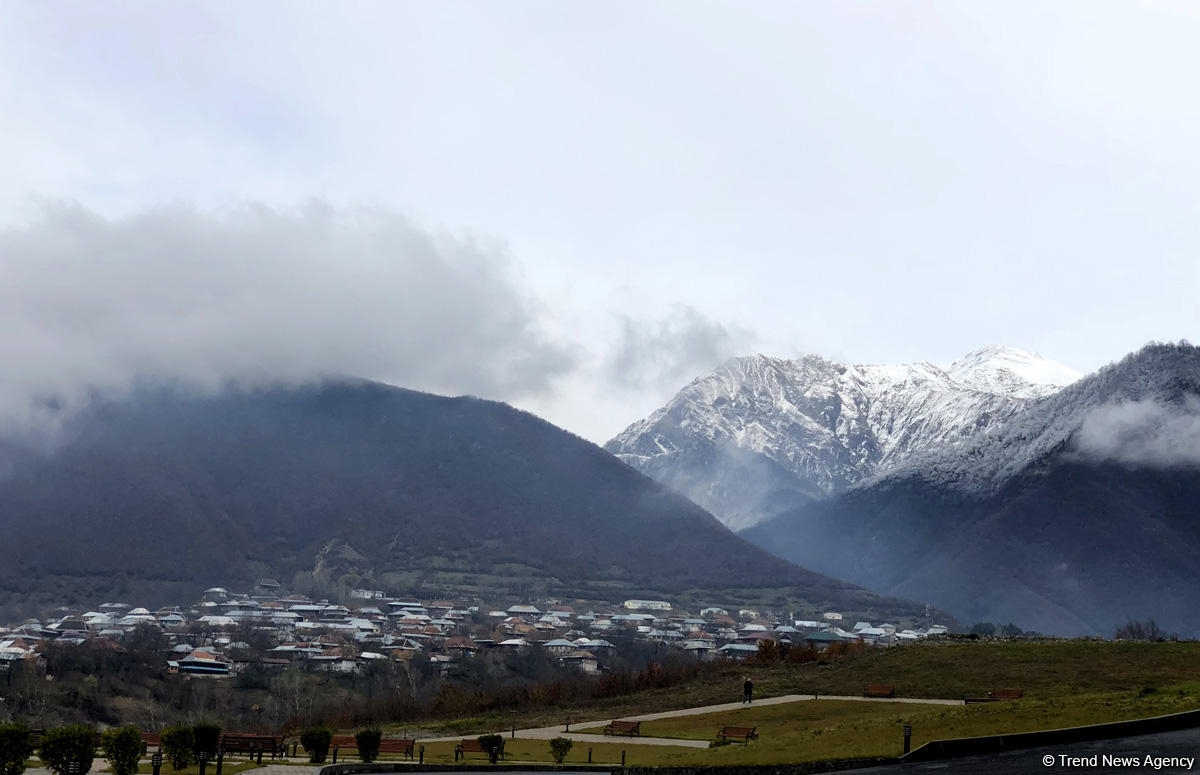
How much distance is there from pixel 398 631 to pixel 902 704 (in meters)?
114

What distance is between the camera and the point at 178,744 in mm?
34906

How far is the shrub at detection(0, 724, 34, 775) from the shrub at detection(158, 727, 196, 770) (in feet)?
12.7

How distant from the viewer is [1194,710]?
106 ft

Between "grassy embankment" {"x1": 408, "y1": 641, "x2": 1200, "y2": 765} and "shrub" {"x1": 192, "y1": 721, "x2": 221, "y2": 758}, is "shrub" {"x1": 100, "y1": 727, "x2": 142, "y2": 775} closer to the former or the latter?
"shrub" {"x1": 192, "y1": 721, "x2": 221, "y2": 758}

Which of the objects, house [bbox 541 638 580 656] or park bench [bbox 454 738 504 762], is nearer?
park bench [bbox 454 738 504 762]

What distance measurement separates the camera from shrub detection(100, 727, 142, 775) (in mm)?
32812

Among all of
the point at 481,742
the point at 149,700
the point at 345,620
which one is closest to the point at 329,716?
the point at 149,700

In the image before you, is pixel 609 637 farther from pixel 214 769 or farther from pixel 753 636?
pixel 214 769

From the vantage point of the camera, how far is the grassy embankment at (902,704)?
1336 inches

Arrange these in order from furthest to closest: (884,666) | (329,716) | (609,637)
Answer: (609,637) < (329,716) < (884,666)

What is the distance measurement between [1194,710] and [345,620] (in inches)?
5929

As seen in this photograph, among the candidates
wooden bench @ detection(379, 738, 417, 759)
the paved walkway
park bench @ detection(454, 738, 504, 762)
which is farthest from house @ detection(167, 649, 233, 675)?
park bench @ detection(454, 738, 504, 762)

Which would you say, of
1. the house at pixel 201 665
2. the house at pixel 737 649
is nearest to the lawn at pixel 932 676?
the house at pixel 201 665

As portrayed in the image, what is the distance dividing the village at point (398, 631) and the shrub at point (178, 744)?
78365mm
